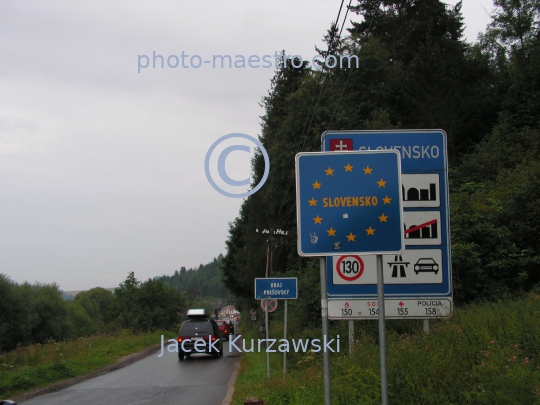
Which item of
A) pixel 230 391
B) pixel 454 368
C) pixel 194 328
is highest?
pixel 454 368

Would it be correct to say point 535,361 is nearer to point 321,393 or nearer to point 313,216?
point 321,393

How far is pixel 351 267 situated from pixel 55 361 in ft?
47.6

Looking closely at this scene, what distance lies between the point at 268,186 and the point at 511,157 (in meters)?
14.4

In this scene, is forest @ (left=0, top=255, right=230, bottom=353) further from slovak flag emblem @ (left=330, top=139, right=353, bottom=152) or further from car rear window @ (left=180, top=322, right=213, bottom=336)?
slovak flag emblem @ (left=330, top=139, right=353, bottom=152)

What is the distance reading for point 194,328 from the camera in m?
22.4

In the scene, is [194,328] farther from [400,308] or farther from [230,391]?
[400,308]

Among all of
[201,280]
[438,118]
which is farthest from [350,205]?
[201,280]

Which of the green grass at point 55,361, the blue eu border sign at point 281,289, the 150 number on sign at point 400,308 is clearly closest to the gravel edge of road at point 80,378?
the green grass at point 55,361

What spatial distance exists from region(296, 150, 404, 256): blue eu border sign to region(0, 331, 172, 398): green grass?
12713 mm

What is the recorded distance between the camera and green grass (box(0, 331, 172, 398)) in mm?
15727

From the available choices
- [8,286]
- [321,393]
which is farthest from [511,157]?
[8,286]

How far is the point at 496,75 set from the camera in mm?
48156

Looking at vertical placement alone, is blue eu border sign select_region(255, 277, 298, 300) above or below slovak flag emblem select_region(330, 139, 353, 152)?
below

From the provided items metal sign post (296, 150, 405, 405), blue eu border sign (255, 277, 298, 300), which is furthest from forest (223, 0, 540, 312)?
metal sign post (296, 150, 405, 405)
